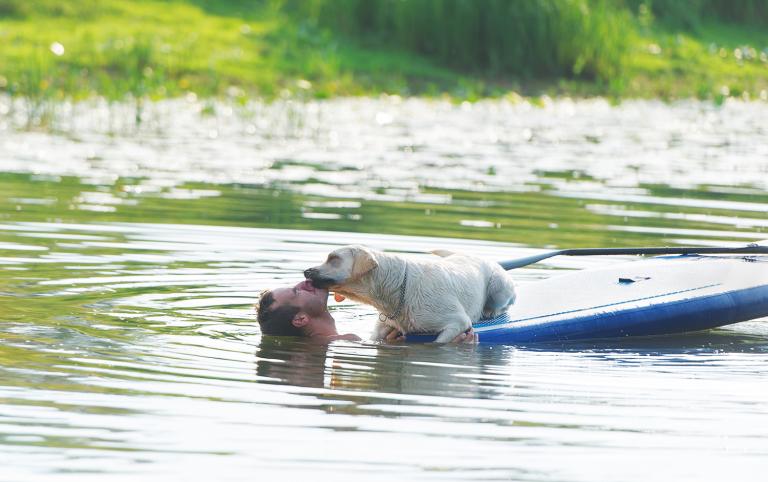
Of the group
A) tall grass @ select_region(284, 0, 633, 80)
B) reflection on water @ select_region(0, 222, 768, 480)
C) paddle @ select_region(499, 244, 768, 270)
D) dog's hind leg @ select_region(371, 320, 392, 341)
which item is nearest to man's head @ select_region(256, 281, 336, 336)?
reflection on water @ select_region(0, 222, 768, 480)

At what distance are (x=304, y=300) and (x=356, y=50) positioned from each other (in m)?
20.9

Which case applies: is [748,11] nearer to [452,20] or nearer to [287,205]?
[452,20]

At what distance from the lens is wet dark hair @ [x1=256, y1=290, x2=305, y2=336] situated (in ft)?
28.3

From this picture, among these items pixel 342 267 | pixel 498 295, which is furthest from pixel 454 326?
pixel 342 267

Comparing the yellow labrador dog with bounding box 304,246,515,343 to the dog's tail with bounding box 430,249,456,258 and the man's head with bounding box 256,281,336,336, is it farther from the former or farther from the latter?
the man's head with bounding box 256,281,336,336

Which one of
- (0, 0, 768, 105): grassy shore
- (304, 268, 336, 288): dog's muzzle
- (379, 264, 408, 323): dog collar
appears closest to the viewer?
(304, 268, 336, 288): dog's muzzle

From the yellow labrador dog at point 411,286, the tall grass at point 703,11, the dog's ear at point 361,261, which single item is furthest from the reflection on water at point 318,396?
the tall grass at point 703,11

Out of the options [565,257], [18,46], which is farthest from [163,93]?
[565,257]

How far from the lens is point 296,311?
28.3 ft

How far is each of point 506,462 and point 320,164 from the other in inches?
494

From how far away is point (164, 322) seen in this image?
29.5 ft

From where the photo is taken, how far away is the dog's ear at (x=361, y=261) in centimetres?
805

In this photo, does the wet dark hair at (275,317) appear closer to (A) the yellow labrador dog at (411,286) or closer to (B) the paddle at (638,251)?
(A) the yellow labrador dog at (411,286)

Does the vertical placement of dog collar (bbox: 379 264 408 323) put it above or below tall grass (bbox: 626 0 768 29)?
below
